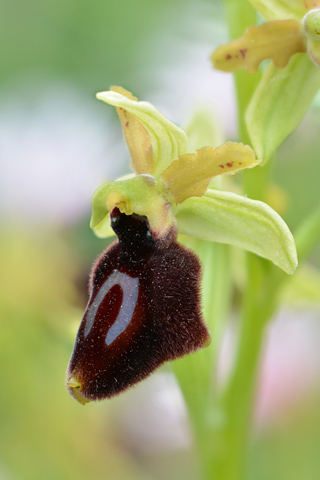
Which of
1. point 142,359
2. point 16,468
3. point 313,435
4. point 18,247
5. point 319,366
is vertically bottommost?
point 313,435

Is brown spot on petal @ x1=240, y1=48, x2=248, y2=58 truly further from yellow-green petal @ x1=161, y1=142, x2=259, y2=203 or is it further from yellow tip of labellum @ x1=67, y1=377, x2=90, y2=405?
yellow tip of labellum @ x1=67, y1=377, x2=90, y2=405

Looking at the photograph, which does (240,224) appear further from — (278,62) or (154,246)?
(278,62)

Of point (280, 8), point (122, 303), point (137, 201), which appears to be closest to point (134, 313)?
point (122, 303)

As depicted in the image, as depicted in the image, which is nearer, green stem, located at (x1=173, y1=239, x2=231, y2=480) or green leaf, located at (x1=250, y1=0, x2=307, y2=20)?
green leaf, located at (x1=250, y1=0, x2=307, y2=20)

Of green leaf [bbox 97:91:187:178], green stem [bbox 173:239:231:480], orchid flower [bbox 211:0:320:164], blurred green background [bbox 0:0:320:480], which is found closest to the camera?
green leaf [bbox 97:91:187:178]

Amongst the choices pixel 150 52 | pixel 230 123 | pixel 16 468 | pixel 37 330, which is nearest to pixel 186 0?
pixel 150 52

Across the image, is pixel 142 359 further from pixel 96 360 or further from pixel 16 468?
pixel 16 468

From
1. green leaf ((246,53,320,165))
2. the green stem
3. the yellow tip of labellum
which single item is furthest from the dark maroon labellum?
the green stem
